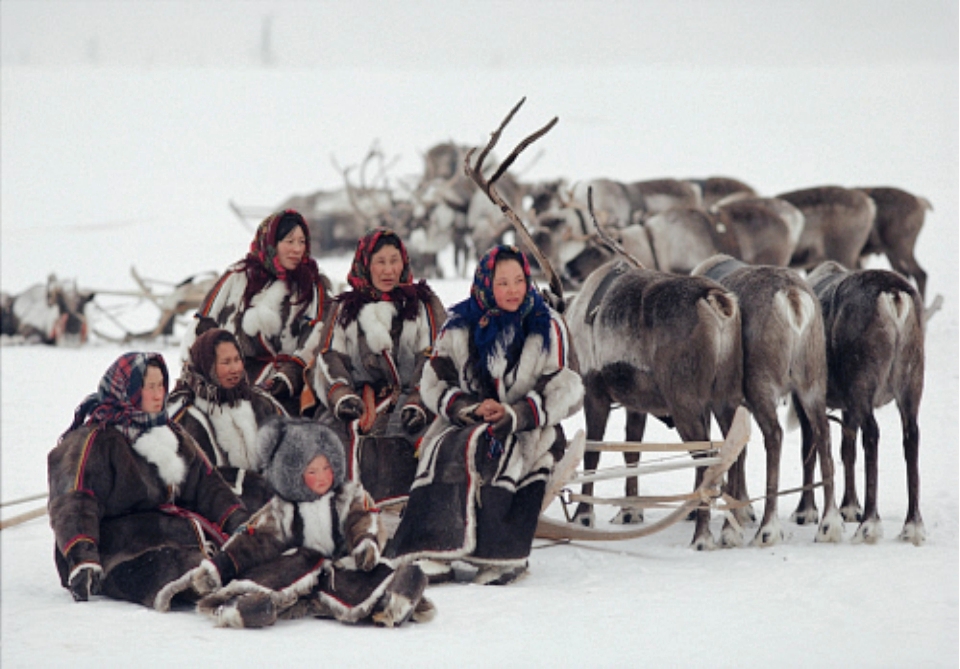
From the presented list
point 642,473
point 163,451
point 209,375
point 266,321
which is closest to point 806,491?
point 642,473

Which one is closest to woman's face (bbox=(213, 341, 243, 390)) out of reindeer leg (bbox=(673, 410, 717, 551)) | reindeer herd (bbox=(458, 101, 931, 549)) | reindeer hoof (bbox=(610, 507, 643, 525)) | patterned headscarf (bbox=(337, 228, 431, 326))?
patterned headscarf (bbox=(337, 228, 431, 326))

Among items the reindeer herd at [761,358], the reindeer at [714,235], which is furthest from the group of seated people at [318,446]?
the reindeer at [714,235]

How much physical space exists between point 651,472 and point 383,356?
1084 millimetres

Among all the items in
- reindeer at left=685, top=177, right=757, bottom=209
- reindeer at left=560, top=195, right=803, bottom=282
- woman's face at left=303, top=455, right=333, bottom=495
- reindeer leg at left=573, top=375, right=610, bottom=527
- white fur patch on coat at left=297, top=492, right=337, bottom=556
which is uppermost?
reindeer at left=685, top=177, right=757, bottom=209

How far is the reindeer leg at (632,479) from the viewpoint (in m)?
6.25

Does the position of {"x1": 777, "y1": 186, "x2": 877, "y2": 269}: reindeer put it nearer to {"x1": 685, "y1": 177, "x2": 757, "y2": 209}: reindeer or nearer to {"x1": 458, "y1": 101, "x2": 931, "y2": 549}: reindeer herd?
{"x1": 685, "y1": 177, "x2": 757, "y2": 209}: reindeer

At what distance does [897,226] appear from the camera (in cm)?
1309


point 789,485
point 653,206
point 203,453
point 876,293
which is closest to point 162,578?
point 203,453

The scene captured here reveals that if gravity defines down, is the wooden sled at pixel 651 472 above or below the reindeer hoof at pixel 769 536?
above

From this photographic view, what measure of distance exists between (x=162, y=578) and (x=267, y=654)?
66 centimetres

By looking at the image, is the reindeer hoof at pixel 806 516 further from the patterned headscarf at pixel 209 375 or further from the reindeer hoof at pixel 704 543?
the patterned headscarf at pixel 209 375

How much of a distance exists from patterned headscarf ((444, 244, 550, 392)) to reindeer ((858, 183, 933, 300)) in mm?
8687

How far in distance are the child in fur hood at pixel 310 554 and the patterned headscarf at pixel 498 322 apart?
85 centimetres

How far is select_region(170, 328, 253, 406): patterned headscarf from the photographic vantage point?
497 centimetres
